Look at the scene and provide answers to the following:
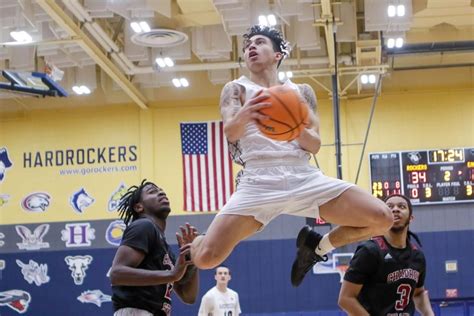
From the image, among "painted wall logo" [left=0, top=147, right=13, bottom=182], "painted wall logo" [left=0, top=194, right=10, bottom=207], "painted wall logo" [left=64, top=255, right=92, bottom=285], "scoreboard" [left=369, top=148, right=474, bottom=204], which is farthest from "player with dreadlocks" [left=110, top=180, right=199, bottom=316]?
"painted wall logo" [left=0, top=147, right=13, bottom=182]

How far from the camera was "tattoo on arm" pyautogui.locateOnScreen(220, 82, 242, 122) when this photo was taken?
5340mm

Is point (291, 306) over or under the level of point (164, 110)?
under

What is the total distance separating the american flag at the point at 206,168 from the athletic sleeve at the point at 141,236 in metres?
13.1

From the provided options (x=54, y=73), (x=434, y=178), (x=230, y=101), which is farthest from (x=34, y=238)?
(x=230, y=101)

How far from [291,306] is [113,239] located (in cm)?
476

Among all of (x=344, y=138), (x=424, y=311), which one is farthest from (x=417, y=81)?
(x=424, y=311)

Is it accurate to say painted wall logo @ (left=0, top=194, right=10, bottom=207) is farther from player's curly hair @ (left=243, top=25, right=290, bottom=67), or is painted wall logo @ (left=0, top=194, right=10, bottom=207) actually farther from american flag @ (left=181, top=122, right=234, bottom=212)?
player's curly hair @ (left=243, top=25, right=290, bottom=67)

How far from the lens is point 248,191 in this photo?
5.28m

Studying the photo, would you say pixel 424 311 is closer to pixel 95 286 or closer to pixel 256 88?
pixel 256 88

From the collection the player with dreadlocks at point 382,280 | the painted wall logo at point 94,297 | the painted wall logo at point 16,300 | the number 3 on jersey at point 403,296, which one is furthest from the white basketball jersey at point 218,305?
the number 3 on jersey at point 403,296

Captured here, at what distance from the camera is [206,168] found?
19.6 metres

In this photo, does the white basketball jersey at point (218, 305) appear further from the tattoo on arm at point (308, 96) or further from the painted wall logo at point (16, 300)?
the tattoo on arm at point (308, 96)

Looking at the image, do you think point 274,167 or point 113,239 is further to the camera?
point 113,239

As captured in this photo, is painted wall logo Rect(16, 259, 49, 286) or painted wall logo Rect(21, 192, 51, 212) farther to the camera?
painted wall logo Rect(21, 192, 51, 212)
